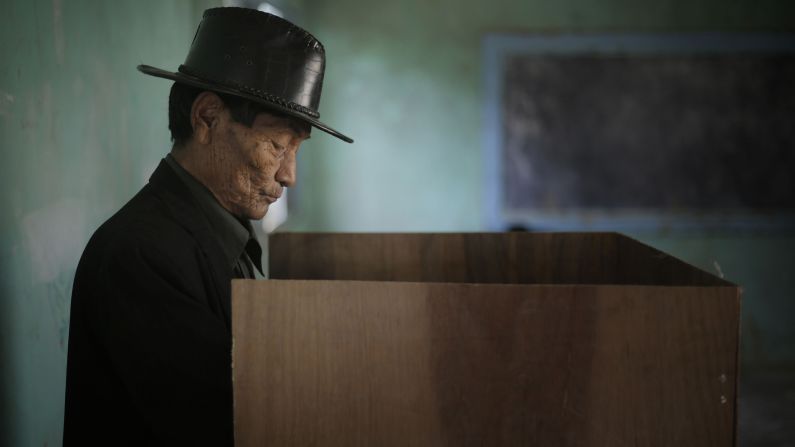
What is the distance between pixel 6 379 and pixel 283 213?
227 cm

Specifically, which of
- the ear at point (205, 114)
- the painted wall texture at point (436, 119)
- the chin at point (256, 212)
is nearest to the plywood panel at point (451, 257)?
the chin at point (256, 212)

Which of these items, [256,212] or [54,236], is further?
[54,236]

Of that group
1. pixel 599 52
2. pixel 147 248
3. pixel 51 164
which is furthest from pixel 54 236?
pixel 599 52

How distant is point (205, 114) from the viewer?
98 cm

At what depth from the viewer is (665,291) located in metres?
0.60

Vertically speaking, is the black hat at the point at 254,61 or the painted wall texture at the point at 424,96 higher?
the painted wall texture at the point at 424,96

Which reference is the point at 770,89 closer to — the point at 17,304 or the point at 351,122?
the point at 351,122

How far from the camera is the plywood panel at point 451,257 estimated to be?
108cm

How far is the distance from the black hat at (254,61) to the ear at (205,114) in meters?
0.03

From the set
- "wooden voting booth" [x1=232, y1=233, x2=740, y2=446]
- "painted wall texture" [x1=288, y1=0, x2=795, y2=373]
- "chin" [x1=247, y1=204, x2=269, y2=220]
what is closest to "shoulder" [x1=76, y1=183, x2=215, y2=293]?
"chin" [x1=247, y1=204, x2=269, y2=220]

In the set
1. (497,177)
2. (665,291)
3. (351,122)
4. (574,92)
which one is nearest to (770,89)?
(574,92)

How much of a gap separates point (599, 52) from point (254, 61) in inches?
127

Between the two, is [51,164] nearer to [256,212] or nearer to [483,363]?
[256,212]

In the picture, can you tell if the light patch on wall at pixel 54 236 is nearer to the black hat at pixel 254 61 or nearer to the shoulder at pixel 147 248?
the shoulder at pixel 147 248
